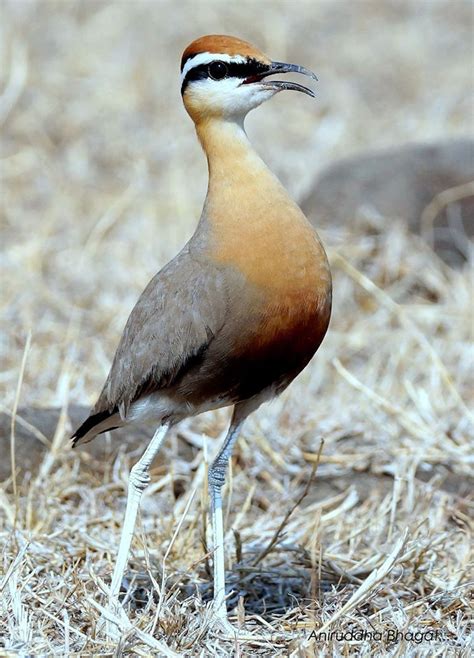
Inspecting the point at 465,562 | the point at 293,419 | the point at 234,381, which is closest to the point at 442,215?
the point at 293,419

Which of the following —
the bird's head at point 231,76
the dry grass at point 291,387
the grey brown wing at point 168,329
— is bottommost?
the dry grass at point 291,387

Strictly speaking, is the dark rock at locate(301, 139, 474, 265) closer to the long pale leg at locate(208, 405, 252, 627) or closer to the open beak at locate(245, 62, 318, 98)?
the long pale leg at locate(208, 405, 252, 627)

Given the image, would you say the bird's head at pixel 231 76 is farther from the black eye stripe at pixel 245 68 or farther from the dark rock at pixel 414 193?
the dark rock at pixel 414 193

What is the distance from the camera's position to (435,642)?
10.6 feet

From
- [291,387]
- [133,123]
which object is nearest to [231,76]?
[291,387]

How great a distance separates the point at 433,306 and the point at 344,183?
3.54 feet

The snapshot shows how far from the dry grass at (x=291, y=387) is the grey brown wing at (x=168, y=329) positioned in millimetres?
459

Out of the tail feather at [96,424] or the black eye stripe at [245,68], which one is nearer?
the black eye stripe at [245,68]

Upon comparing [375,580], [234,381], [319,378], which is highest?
[234,381]

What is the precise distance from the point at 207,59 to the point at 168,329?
2.82 feet

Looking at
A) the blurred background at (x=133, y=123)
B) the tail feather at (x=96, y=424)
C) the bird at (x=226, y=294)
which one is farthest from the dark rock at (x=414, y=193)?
the bird at (x=226, y=294)

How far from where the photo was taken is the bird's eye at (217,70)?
3.36 meters

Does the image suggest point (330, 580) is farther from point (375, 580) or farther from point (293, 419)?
point (293, 419)

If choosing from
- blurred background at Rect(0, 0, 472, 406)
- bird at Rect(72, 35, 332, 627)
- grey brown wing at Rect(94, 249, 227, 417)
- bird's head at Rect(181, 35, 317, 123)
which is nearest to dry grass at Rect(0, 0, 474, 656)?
blurred background at Rect(0, 0, 472, 406)
